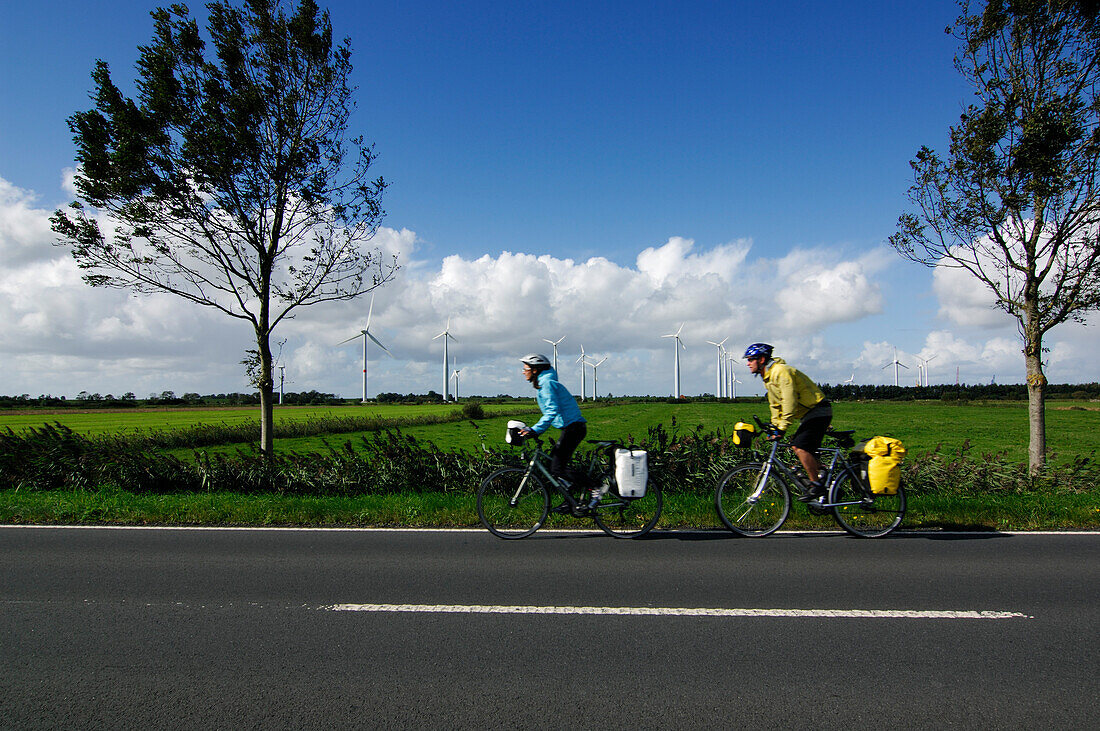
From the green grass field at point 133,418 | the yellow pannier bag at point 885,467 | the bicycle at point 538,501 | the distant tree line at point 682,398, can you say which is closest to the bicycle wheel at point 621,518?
the bicycle at point 538,501

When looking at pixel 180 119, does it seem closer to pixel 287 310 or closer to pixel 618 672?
pixel 287 310

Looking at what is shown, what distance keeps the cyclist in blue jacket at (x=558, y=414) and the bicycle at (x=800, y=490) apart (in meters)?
1.73

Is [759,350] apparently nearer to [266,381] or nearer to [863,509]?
[863,509]

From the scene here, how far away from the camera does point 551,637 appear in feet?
14.1

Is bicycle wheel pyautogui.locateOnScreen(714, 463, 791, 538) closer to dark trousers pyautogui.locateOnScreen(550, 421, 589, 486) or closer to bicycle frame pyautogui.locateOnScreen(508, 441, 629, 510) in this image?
bicycle frame pyautogui.locateOnScreen(508, 441, 629, 510)

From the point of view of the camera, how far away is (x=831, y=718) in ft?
10.5

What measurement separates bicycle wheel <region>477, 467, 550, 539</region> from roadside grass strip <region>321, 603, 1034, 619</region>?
8.59ft

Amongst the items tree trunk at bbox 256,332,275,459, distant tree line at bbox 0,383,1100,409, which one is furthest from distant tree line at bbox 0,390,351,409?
tree trunk at bbox 256,332,275,459

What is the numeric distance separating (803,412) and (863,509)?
53.3 inches

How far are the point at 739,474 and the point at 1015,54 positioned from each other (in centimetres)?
901

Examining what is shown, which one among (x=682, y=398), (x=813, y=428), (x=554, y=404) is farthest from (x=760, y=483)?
(x=682, y=398)

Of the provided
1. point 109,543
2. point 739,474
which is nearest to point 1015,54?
point 739,474

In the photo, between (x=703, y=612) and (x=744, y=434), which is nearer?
(x=703, y=612)

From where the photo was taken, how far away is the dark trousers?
7.45m
